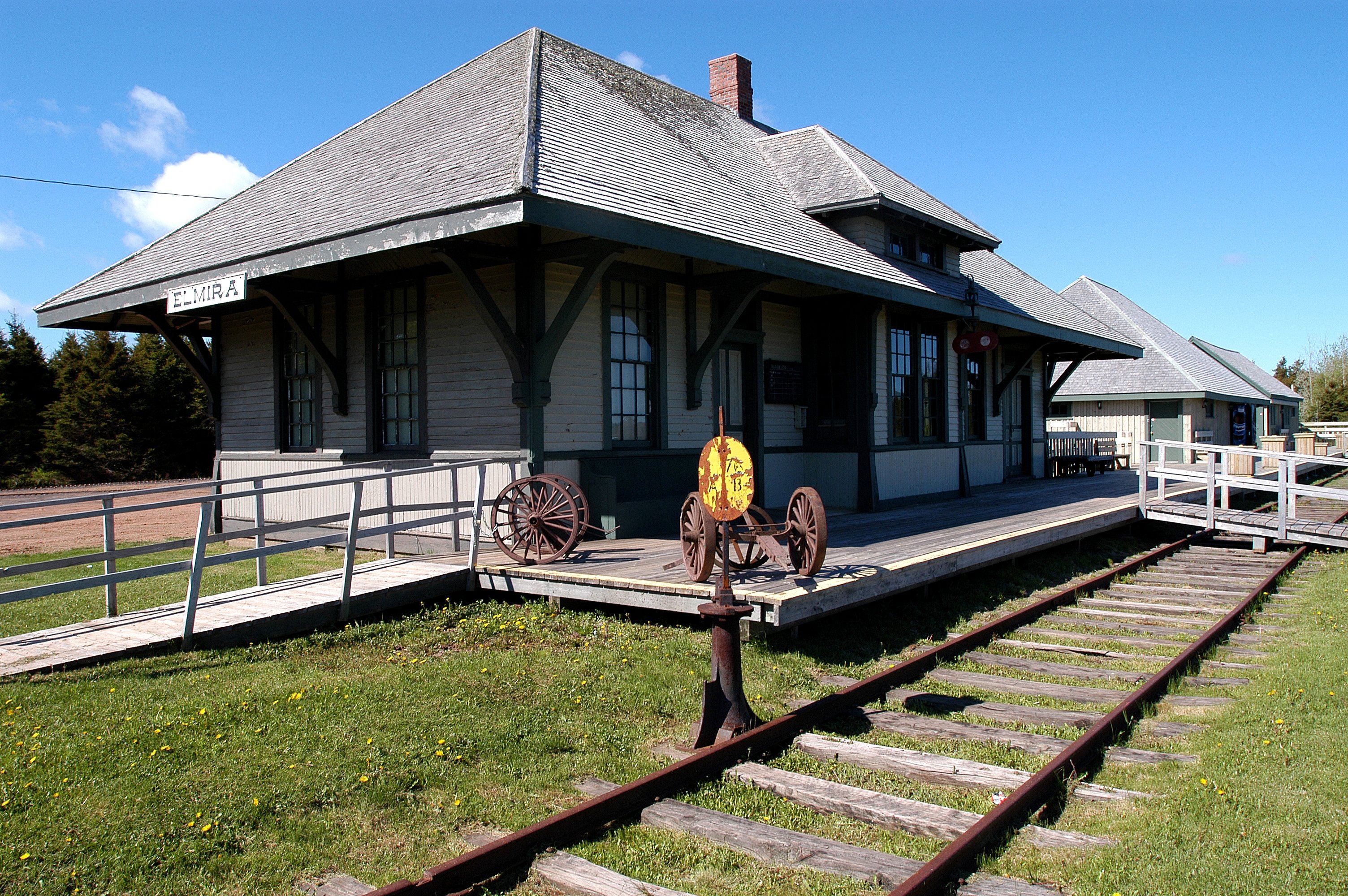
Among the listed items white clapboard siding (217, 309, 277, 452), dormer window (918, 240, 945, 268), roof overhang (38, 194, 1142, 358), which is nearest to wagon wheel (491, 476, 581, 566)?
roof overhang (38, 194, 1142, 358)

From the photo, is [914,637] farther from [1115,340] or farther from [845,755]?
[1115,340]

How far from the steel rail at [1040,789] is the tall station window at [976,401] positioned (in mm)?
10352

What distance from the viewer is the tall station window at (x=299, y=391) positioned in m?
12.0

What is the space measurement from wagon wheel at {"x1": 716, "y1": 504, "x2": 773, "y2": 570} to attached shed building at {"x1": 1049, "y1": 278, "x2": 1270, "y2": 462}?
23.0 metres

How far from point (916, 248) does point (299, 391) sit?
9.35 meters

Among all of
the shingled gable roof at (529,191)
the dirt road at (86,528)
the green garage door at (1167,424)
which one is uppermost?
the shingled gable roof at (529,191)

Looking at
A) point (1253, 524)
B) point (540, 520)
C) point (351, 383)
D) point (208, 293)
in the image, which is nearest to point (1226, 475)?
point (1253, 524)

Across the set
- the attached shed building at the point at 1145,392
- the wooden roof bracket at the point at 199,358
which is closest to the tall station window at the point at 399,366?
the wooden roof bracket at the point at 199,358

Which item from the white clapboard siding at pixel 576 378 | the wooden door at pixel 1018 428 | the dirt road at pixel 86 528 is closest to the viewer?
the white clapboard siding at pixel 576 378

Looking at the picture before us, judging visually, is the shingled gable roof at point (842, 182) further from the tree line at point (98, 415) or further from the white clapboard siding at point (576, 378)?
the tree line at point (98, 415)

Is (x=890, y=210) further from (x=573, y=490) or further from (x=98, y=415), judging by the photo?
(x=98, y=415)

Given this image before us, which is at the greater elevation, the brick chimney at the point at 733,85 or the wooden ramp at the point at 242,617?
the brick chimney at the point at 733,85

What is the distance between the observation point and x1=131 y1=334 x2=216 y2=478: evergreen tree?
29406 millimetres

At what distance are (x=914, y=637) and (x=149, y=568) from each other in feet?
19.0
